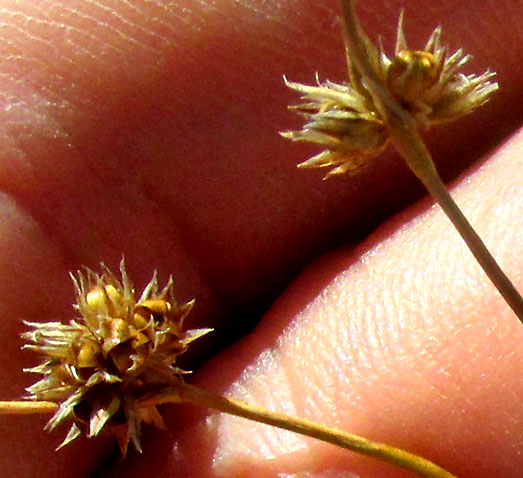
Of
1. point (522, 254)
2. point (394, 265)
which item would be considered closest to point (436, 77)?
point (522, 254)

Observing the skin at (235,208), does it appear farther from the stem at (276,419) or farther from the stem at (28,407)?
the stem at (28,407)

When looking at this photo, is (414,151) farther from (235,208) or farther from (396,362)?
(235,208)

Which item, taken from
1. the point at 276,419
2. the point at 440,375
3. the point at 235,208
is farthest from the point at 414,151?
the point at 235,208

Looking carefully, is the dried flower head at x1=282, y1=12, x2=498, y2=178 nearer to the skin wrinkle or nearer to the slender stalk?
the slender stalk

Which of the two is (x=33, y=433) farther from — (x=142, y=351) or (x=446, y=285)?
Result: (x=446, y=285)

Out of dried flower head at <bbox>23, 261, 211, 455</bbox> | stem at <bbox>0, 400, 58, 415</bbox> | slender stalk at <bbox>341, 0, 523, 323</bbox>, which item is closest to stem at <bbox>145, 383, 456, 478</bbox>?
dried flower head at <bbox>23, 261, 211, 455</bbox>

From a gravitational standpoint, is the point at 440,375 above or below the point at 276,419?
below
